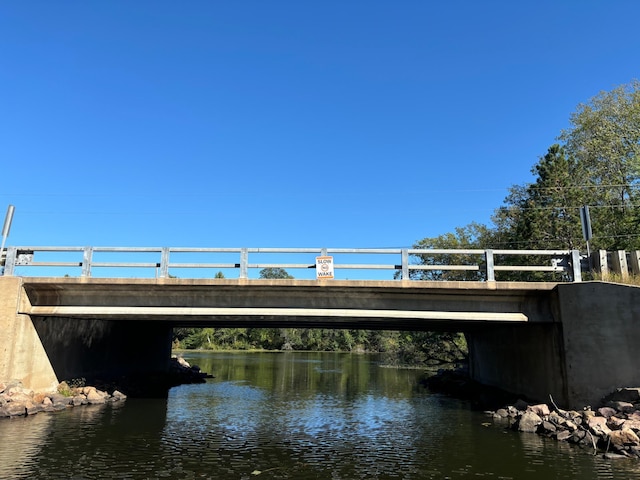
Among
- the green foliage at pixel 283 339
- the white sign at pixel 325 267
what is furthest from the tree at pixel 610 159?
the green foliage at pixel 283 339

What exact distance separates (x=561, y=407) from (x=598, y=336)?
2946 millimetres

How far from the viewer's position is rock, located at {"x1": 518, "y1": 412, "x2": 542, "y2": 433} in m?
15.9

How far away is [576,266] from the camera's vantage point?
17.5m

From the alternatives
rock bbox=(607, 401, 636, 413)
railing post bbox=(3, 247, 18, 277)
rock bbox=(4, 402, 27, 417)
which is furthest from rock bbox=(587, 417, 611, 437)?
railing post bbox=(3, 247, 18, 277)

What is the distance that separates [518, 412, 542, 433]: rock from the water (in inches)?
22.5

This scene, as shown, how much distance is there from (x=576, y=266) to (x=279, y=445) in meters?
12.7

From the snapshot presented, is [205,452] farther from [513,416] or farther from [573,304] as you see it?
[573,304]

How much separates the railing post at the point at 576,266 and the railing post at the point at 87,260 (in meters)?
18.7

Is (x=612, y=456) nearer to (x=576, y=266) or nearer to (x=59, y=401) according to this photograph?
(x=576, y=266)

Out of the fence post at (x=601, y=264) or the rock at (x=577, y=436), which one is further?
the fence post at (x=601, y=264)

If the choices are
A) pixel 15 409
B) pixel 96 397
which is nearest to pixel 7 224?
pixel 15 409

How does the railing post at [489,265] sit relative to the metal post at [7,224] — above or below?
below

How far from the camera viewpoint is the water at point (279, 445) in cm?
1094

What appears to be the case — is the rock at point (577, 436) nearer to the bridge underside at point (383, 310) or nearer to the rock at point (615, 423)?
the rock at point (615, 423)
